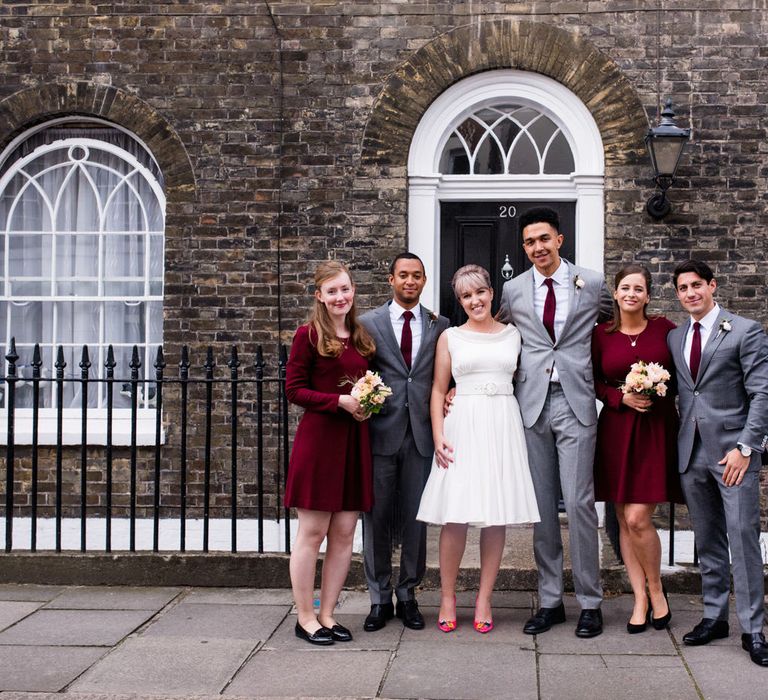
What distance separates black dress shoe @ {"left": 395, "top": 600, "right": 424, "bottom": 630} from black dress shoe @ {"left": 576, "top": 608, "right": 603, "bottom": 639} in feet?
2.68

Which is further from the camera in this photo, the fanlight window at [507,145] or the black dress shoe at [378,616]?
the fanlight window at [507,145]

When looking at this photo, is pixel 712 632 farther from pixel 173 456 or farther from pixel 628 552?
pixel 173 456

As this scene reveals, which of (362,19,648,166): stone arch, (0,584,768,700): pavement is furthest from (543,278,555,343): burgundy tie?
(362,19,648,166): stone arch

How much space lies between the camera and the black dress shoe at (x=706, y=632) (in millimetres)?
4957

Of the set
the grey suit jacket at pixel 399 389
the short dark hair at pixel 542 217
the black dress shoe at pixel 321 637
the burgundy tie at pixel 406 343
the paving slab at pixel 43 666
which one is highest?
the short dark hair at pixel 542 217

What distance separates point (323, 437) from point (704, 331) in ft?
6.50

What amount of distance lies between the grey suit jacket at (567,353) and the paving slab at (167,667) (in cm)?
193

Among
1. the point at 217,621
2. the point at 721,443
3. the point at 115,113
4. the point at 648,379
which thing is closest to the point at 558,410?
the point at 648,379

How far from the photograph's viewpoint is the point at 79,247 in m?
8.45

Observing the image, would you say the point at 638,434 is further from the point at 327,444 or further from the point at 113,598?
the point at 113,598

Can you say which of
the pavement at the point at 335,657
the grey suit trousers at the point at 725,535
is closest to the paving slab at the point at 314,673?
the pavement at the point at 335,657

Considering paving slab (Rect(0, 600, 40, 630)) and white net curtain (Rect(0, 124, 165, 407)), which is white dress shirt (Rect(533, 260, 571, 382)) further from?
white net curtain (Rect(0, 124, 165, 407))

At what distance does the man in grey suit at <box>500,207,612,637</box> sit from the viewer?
5.18 m

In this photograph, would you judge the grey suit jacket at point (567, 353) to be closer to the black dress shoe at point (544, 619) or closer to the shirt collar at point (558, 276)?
the shirt collar at point (558, 276)
